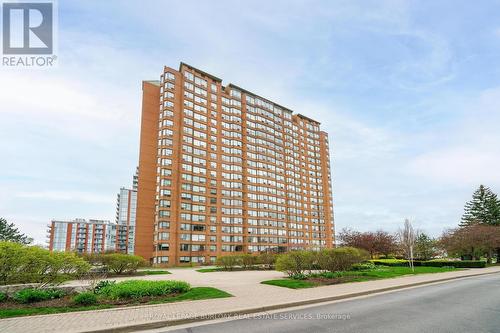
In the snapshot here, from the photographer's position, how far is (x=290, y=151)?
323 feet

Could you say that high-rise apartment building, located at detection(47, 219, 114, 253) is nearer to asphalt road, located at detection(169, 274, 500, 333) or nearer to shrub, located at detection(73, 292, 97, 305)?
shrub, located at detection(73, 292, 97, 305)

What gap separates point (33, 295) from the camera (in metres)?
11.6

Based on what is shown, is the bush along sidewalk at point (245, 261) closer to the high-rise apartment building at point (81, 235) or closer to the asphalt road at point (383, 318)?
the asphalt road at point (383, 318)

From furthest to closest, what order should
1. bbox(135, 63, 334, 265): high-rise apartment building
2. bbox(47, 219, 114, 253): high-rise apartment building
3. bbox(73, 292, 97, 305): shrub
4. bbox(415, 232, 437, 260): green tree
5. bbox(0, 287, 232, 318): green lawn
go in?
bbox(47, 219, 114, 253): high-rise apartment building, bbox(415, 232, 437, 260): green tree, bbox(135, 63, 334, 265): high-rise apartment building, bbox(73, 292, 97, 305): shrub, bbox(0, 287, 232, 318): green lawn

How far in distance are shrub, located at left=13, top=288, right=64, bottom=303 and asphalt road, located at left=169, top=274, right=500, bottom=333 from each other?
7.24 metres

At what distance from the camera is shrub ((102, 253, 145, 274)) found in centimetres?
2595

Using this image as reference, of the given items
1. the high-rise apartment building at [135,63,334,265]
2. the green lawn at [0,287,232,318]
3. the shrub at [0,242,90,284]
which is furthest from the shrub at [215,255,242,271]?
the high-rise apartment building at [135,63,334,265]

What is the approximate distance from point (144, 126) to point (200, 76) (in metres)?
20.2

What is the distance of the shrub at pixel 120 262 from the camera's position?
2595 cm

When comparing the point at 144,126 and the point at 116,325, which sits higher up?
the point at 144,126

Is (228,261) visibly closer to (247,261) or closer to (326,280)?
(247,261)

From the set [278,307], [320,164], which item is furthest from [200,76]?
[278,307]

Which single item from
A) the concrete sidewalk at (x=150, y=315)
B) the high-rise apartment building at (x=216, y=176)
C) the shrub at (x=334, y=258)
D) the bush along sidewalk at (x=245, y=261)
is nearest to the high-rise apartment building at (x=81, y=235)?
the high-rise apartment building at (x=216, y=176)

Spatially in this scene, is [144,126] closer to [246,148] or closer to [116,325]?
[246,148]
